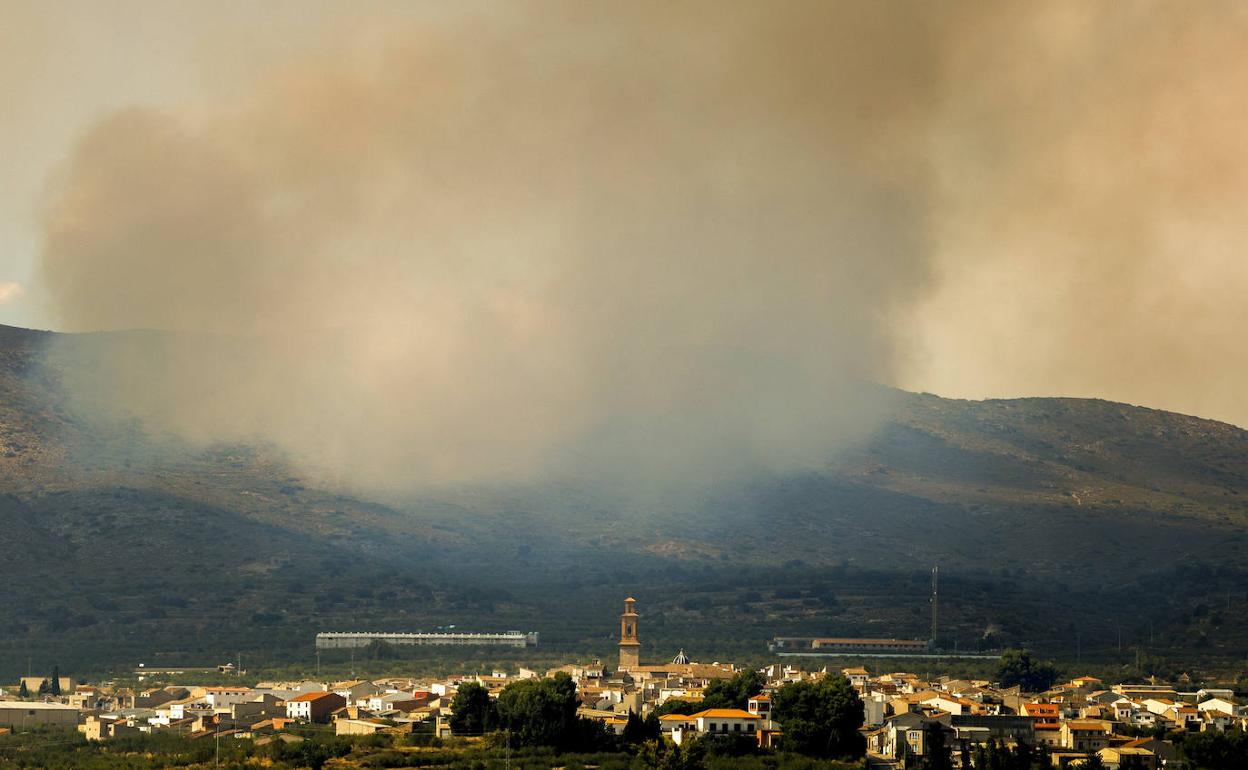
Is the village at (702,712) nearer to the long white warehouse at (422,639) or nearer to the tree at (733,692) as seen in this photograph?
the tree at (733,692)

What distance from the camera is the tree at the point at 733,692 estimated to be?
90.0 m

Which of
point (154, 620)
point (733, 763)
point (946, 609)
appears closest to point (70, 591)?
point (154, 620)

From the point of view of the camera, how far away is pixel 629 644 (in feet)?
428

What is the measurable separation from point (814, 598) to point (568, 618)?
2198cm

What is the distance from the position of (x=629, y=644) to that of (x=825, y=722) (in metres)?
49.0

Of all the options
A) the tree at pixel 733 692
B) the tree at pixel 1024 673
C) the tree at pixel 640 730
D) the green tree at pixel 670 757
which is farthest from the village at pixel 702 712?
the tree at pixel 1024 673

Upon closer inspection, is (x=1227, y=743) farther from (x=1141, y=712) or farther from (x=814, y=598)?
(x=814, y=598)

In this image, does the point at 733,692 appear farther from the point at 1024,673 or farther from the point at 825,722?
the point at 1024,673

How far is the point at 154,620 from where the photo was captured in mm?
156625

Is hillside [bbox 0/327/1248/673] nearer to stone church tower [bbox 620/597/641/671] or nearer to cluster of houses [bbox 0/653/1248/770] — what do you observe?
stone church tower [bbox 620/597/641/671]

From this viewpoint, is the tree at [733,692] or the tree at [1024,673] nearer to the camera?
the tree at [733,692]

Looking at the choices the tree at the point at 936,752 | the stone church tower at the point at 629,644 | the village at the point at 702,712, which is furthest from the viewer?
the stone church tower at the point at 629,644

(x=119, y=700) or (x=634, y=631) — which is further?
(x=634, y=631)

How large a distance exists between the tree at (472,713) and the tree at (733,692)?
32.1ft
